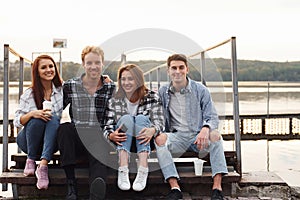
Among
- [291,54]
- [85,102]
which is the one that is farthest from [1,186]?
[291,54]

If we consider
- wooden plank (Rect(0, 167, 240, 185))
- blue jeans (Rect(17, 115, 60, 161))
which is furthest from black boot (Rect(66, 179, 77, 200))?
blue jeans (Rect(17, 115, 60, 161))

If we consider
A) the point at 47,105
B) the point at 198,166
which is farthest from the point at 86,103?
the point at 198,166

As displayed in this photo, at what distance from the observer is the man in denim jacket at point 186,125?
327 cm

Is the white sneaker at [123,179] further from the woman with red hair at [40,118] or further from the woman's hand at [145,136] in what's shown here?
the woman with red hair at [40,118]

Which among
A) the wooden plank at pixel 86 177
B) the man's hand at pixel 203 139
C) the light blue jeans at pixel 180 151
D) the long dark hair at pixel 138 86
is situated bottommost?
the wooden plank at pixel 86 177

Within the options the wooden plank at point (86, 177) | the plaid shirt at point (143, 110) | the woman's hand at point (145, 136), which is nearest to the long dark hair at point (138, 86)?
the plaid shirt at point (143, 110)

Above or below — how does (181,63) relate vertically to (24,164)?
above

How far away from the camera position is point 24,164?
361 centimetres

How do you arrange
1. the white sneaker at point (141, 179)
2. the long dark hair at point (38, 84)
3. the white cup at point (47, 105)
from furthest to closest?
the long dark hair at point (38, 84)
the white cup at point (47, 105)
the white sneaker at point (141, 179)

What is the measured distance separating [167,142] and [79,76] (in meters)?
0.79

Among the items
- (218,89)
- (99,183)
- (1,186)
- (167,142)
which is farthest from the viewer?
(218,89)

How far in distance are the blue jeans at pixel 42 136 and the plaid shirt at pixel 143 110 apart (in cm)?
35

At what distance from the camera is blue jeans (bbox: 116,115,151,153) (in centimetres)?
320

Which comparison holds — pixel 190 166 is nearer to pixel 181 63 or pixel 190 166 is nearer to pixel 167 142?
pixel 167 142
